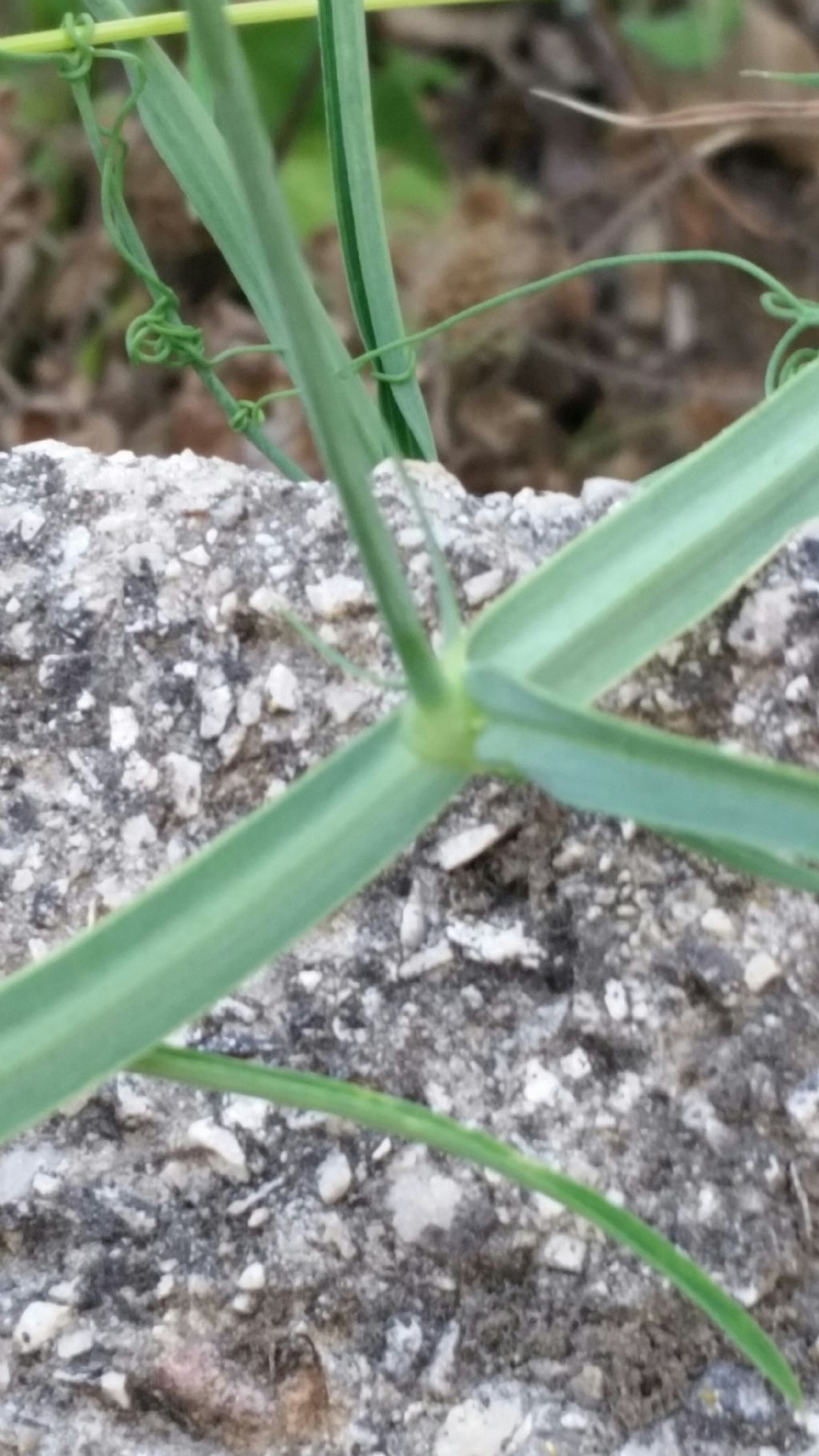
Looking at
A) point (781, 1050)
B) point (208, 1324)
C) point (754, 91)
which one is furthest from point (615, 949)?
point (754, 91)

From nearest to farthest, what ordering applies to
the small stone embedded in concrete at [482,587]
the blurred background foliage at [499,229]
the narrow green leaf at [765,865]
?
the narrow green leaf at [765,865]
the small stone embedded in concrete at [482,587]
the blurred background foliage at [499,229]

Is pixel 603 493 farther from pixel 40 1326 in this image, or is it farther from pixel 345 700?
pixel 40 1326

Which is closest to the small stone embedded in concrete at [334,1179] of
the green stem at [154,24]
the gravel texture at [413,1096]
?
the gravel texture at [413,1096]

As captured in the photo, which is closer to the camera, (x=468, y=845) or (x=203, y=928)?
(x=203, y=928)

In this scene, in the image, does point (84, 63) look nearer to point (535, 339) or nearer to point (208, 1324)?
point (208, 1324)

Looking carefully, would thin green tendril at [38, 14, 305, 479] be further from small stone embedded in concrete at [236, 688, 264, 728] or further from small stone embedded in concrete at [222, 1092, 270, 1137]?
small stone embedded in concrete at [222, 1092, 270, 1137]

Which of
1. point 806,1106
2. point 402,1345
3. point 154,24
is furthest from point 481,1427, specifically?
point 154,24

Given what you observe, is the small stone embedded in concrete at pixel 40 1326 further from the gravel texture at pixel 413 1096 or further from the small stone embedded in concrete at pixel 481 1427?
the small stone embedded in concrete at pixel 481 1427
